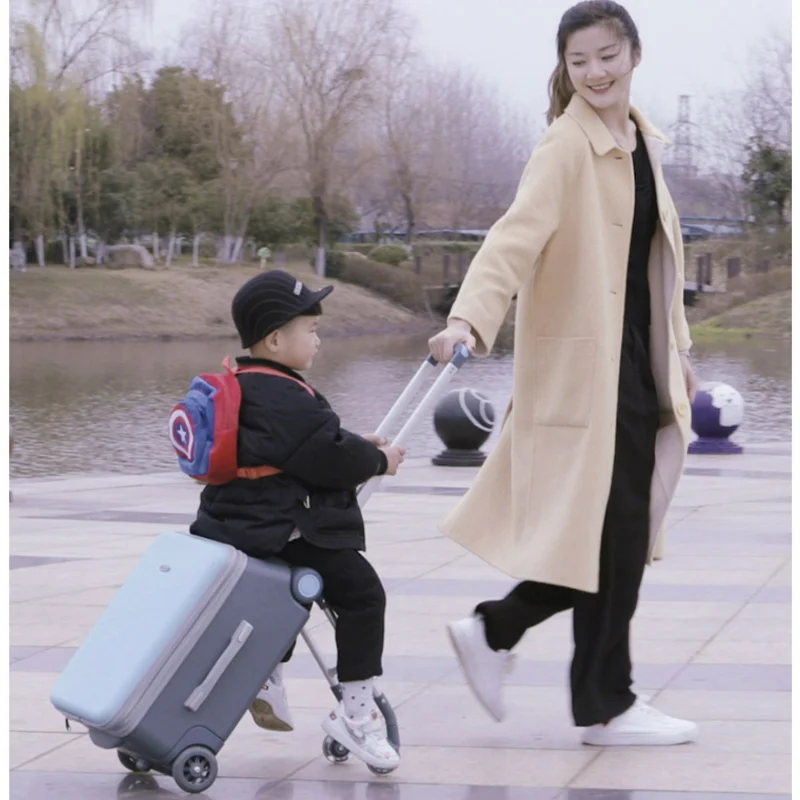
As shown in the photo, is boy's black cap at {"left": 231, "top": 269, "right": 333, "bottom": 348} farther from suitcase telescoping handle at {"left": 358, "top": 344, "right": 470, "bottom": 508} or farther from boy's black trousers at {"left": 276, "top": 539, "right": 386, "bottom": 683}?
boy's black trousers at {"left": 276, "top": 539, "right": 386, "bottom": 683}

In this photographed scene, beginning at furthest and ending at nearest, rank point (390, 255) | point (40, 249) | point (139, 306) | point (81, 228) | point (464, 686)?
point (390, 255)
point (81, 228)
point (40, 249)
point (139, 306)
point (464, 686)

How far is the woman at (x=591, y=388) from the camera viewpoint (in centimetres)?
395

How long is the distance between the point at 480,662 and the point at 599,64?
155 centimetres

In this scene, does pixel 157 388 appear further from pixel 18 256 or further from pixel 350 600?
pixel 18 256

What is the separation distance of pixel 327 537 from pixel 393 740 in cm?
54

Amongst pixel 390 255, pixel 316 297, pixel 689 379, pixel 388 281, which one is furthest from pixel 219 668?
pixel 390 255

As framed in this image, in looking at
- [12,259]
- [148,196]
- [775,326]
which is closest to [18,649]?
[775,326]

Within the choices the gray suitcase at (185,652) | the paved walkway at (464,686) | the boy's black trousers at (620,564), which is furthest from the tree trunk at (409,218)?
the gray suitcase at (185,652)

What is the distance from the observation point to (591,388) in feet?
13.0

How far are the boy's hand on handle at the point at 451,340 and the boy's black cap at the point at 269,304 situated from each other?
30cm

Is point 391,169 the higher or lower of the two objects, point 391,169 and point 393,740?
the higher

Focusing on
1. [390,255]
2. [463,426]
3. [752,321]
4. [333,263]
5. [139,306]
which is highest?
[390,255]

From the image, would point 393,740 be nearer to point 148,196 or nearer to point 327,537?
point 327,537

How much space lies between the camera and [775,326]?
41.5 m
